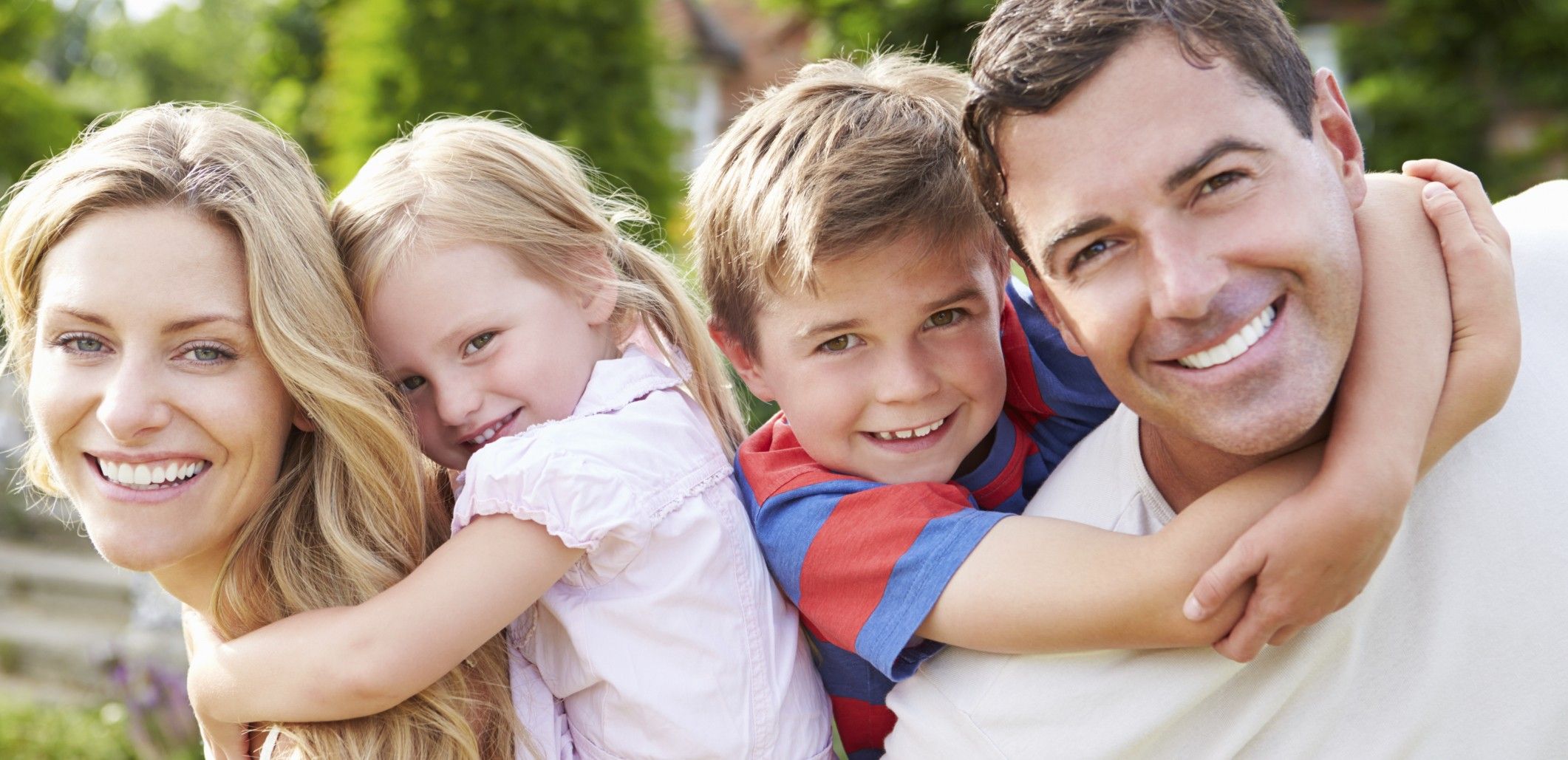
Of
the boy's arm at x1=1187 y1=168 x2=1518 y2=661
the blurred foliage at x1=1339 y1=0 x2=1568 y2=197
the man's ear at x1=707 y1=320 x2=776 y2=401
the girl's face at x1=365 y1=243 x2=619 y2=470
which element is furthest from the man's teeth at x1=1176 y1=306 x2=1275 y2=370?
the blurred foliage at x1=1339 y1=0 x2=1568 y2=197

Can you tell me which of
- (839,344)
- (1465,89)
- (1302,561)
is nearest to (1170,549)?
(1302,561)

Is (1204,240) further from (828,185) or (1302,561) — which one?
(828,185)

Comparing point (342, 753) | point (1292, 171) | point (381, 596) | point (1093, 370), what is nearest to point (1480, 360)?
point (1292, 171)

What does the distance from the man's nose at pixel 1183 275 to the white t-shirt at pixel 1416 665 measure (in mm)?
464

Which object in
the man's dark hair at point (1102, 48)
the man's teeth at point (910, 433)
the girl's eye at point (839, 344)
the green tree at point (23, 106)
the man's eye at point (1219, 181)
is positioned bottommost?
the man's teeth at point (910, 433)

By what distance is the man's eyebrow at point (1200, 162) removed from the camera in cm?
180

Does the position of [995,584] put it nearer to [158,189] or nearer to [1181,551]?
[1181,551]

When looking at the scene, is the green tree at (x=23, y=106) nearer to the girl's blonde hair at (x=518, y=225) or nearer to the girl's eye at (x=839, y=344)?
the girl's blonde hair at (x=518, y=225)

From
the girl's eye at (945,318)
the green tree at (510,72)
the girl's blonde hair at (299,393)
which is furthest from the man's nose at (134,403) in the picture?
the green tree at (510,72)

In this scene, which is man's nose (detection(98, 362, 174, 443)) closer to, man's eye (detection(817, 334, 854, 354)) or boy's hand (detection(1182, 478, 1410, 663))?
man's eye (detection(817, 334, 854, 354))

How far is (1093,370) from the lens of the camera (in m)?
2.51

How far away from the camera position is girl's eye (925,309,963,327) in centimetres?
233

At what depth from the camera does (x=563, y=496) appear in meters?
2.15

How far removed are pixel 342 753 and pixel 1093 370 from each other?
1568 millimetres
